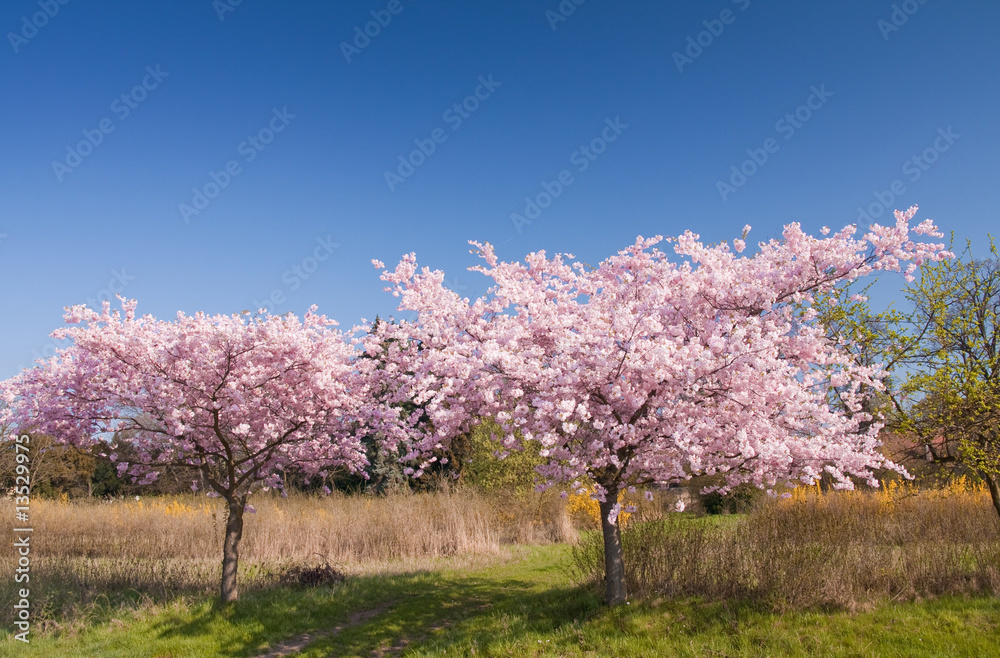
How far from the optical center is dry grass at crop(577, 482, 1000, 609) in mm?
8102

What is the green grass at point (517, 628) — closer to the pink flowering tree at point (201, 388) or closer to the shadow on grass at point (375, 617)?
the shadow on grass at point (375, 617)

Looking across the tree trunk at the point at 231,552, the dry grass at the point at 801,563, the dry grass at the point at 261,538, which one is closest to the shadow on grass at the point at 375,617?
the tree trunk at the point at 231,552

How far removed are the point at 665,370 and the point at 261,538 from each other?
12.0 meters

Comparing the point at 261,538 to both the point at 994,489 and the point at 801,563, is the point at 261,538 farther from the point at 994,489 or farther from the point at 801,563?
the point at 994,489

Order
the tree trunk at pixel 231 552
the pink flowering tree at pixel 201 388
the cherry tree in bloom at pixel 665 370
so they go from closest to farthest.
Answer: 1. the cherry tree in bloom at pixel 665 370
2. the pink flowering tree at pixel 201 388
3. the tree trunk at pixel 231 552

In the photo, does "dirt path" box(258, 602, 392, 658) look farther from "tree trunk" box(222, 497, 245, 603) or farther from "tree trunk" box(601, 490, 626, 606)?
"tree trunk" box(601, 490, 626, 606)


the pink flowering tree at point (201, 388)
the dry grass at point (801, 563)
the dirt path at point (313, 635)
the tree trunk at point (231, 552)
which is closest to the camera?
the dry grass at point (801, 563)

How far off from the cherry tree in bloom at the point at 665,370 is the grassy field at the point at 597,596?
1247mm

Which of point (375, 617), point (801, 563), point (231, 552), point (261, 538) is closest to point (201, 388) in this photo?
point (231, 552)

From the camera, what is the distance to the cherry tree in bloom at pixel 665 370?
695 cm

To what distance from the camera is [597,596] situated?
8898mm

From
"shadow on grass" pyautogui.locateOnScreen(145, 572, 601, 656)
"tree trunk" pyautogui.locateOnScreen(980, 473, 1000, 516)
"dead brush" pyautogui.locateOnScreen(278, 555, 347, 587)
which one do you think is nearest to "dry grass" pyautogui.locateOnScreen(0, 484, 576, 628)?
"dead brush" pyautogui.locateOnScreen(278, 555, 347, 587)

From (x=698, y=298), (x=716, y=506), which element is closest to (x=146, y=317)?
(x=698, y=298)

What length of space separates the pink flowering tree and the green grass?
115 centimetres
